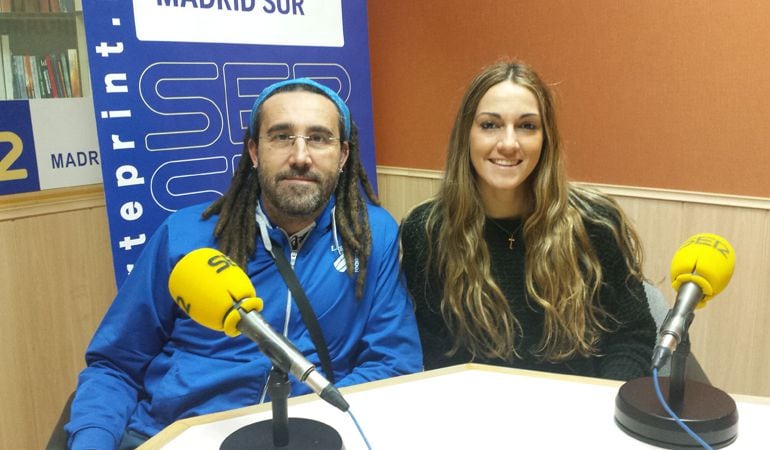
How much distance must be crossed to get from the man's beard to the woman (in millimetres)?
338

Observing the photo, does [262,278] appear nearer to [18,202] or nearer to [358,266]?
[358,266]

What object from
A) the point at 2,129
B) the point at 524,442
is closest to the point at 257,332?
the point at 524,442

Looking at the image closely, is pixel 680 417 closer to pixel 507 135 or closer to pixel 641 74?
pixel 507 135

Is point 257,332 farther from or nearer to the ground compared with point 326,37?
nearer to the ground

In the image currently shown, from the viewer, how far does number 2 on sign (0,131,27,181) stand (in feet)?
7.92

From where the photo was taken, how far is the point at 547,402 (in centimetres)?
124

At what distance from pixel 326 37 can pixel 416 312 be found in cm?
163

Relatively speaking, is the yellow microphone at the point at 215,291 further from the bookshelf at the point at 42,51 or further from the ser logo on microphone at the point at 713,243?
the bookshelf at the point at 42,51

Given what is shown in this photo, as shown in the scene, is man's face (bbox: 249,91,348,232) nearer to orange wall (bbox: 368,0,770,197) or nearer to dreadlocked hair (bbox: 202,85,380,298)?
dreadlocked hair (bbox: 202,85,380,298)

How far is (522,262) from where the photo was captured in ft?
5.91

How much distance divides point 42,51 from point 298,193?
5.28ft

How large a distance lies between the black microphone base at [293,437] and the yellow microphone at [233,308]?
149 millimetres

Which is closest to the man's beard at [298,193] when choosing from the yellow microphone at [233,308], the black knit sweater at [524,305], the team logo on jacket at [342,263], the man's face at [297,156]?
the man's face at [297,156]

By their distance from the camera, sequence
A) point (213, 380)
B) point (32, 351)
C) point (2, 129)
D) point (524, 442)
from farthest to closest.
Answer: point (32, 351) < point (2, 129) < point (213, 380) < point (524, 442)
